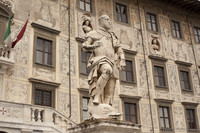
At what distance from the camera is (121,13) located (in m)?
20.6

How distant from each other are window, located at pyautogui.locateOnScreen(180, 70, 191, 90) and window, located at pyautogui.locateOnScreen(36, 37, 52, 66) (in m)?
10.9

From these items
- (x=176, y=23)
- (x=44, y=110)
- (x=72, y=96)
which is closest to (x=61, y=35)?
(x=72, y=96)

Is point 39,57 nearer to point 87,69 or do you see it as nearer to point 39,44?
point 39,44

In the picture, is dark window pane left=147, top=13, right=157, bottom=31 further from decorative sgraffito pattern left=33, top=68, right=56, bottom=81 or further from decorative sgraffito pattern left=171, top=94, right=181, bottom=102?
decorative sgraffito pattern left=33, top=68, right=56, bottom=81

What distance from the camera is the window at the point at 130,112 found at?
58.4 ft

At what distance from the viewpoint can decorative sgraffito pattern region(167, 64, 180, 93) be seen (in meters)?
20.6

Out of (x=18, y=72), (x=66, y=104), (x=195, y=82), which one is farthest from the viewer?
(x=195, y=82)

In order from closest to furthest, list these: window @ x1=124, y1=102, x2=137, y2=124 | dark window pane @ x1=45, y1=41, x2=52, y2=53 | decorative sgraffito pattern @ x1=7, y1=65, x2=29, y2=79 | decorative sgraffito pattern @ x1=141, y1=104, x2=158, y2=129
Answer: decorative sgraffito pattern @ x1=7, y1=65, x2=29, y2=79
dark window pane @ x1=45, y1=41, x2=52, y2=53
window @ x1=124, y1=102, x2=137, y2=124
decorative sgraffito pattern @ x1=141, y1=104, x2=158, y2=129

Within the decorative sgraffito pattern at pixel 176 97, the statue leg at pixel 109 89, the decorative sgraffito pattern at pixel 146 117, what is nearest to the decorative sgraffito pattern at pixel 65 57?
the decorative sgraffito pattern at pixel 146 117

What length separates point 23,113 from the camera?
37.6 ft

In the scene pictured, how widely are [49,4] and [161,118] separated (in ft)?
35.2

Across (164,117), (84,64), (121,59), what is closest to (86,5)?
(84,64)

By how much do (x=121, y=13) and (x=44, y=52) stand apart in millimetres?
7405

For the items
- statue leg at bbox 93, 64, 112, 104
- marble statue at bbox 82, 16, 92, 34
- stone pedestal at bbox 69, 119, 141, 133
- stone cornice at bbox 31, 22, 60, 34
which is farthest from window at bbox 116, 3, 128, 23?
stone pedestal at bbox 69, 119, 141, 133
